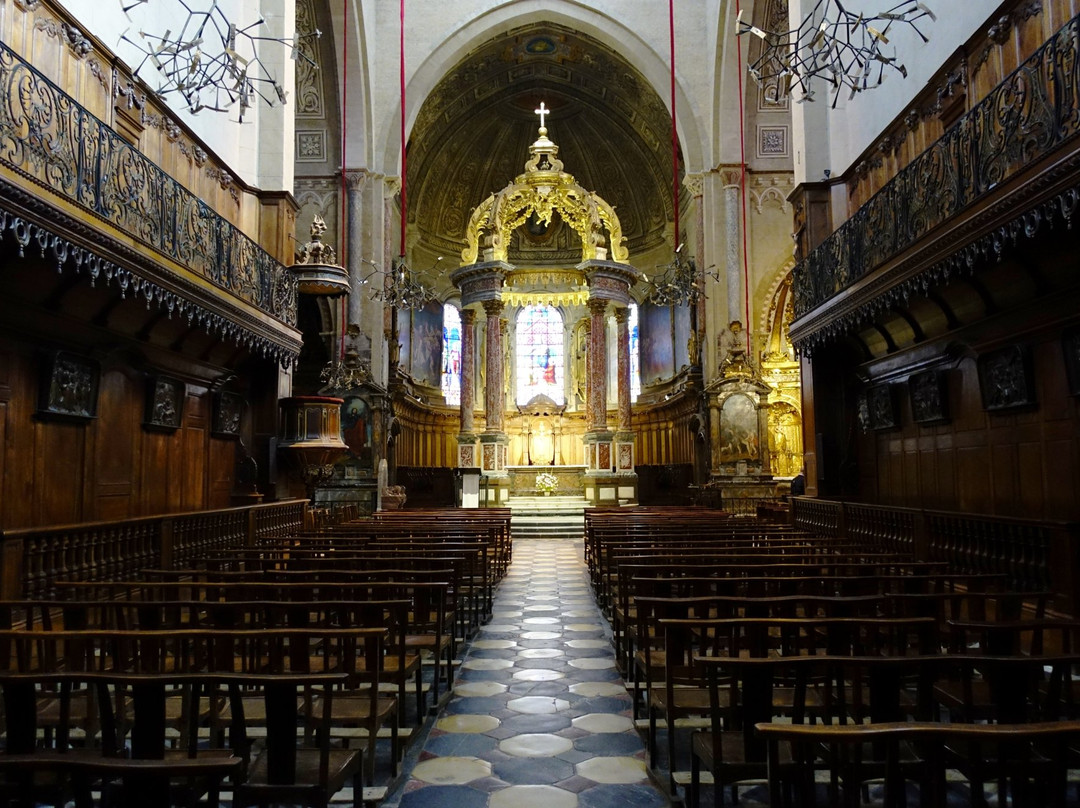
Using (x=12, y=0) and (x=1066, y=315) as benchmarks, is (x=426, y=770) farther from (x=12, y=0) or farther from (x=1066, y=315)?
(x=12, y=0)

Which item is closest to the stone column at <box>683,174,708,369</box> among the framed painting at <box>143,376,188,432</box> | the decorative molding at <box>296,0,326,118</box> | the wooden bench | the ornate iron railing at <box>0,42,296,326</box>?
the decorative molding at <box>296,0,326,118</box>

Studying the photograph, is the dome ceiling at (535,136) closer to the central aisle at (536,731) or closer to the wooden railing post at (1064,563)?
the wooden railing post at (1064,563)

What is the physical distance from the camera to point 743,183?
19.0 meters

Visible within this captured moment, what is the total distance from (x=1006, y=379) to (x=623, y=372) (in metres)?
14.9

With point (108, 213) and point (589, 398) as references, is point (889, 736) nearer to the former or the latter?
point (108, 213)

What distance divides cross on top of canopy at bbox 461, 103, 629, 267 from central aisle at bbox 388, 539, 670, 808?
15.7m

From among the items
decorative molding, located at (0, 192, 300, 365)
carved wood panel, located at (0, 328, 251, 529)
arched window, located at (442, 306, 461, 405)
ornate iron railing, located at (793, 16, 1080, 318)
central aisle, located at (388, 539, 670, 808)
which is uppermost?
arched window, located at (442, 306, 461, 405)

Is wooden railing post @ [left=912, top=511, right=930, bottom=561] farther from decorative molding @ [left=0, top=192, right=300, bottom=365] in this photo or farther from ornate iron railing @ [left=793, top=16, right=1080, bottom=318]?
decorative molding @ [left=0, top=192, right=300, bottom=365]

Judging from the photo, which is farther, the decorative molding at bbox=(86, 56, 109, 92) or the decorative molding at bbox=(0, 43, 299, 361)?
the decorative molding at bbox=(86, 56, 109, 92)

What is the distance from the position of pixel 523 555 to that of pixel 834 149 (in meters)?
8.09

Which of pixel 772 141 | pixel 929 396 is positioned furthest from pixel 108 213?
pixel 772 141

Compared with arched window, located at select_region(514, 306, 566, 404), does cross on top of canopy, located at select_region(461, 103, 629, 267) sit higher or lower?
higher

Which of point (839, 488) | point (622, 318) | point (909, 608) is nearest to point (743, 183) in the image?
point (622, 318)

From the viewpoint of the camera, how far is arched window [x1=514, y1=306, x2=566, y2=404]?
28469mm
